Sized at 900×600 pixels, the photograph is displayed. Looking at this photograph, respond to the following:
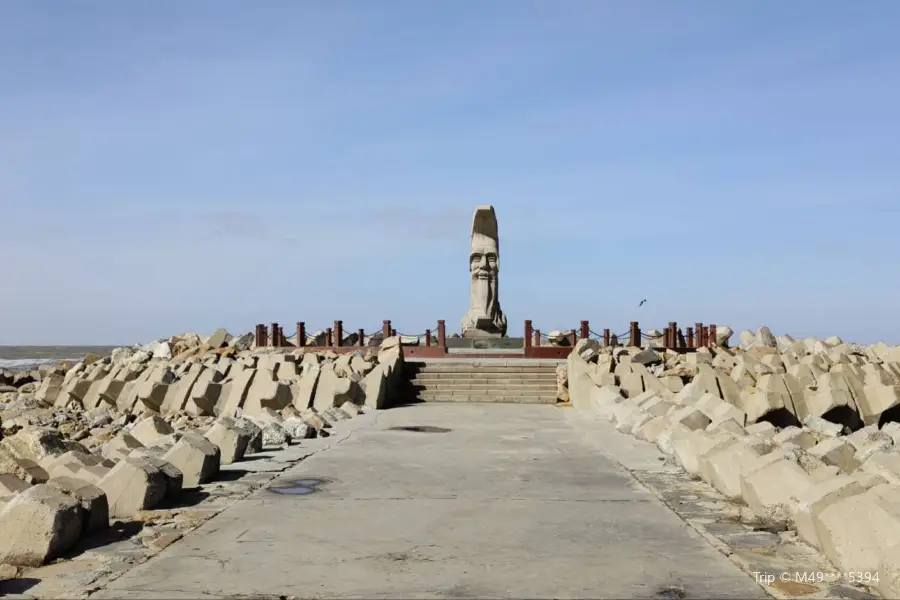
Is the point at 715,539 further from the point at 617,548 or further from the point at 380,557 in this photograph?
the point at 380,557

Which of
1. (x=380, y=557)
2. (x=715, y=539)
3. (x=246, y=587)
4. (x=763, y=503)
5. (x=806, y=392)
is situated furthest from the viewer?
(x=806, y=392)

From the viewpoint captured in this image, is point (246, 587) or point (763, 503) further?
point (763, 503)

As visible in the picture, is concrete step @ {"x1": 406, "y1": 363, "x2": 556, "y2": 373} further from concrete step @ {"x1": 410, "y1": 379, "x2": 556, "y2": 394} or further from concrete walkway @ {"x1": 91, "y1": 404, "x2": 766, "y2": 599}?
concrete walkway @ {"x1": 91, "y1": 404, "x2": 766, "y2": 599}

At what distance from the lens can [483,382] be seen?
19672mm

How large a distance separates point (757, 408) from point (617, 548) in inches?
431

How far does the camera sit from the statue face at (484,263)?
103 ft

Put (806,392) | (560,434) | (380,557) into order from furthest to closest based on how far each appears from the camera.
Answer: (806,392) < (560,434) < (380,557)

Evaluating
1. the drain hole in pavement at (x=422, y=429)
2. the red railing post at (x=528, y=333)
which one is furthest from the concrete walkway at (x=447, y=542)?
the red railing post at (x=528, y=333)

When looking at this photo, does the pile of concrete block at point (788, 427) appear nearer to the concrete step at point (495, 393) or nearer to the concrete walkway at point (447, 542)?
the concrete walkway at point (447, 542)

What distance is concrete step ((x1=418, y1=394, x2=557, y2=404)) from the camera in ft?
61.7

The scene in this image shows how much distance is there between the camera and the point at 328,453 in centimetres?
1040

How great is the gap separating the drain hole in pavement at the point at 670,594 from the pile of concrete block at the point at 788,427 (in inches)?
39.8

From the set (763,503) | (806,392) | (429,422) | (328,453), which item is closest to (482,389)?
(429,422)

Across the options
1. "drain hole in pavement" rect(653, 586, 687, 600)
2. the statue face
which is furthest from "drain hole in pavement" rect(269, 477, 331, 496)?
the statue face
